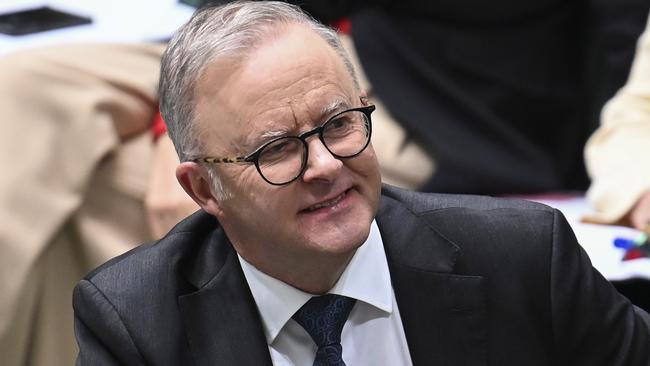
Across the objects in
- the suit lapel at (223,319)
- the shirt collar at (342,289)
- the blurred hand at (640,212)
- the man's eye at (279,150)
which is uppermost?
the man's eye at (279,150)

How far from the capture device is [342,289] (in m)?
1.62

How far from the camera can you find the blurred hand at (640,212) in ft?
7.79

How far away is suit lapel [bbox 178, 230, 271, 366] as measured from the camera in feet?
5.31

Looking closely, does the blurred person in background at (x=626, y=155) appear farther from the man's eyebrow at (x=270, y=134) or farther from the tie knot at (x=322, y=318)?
the man's eyebrow at (x=270, y=134)

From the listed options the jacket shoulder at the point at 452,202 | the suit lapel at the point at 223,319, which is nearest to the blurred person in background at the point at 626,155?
the jacket shoulder at the point at 452,202

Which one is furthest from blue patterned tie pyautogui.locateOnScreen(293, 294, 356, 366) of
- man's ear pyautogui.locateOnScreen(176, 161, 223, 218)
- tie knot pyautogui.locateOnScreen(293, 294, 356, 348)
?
man's ear pyautogui.locateOnScreen(176, 161, 223, 218)

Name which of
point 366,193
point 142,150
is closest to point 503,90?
point 142,150

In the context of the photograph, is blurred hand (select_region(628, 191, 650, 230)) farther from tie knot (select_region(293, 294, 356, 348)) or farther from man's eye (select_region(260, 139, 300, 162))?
man's eye (select_region(260, 139, 300, 162))

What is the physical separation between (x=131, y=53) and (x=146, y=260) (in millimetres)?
1268

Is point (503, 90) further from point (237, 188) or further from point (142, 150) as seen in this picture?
point (237, 188)

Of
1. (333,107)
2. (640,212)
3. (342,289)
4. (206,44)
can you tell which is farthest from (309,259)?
(640,212)

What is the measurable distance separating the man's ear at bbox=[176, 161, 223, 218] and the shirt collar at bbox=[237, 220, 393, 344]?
9 centimetres

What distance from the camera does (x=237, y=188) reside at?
1.56 metres

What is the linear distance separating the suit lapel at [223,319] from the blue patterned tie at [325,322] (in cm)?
6
